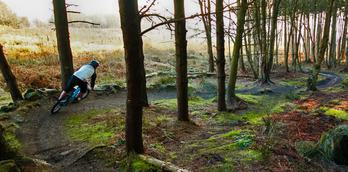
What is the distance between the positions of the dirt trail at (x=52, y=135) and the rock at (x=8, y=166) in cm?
130

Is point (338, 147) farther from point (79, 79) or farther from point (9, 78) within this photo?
point (9, 78)

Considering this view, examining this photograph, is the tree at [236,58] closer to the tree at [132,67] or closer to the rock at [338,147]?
the rock at [338,147]

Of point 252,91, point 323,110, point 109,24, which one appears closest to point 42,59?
point 252,91

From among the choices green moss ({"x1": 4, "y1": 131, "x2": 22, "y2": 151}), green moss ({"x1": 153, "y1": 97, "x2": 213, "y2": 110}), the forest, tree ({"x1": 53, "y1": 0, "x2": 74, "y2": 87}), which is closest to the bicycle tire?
the forest

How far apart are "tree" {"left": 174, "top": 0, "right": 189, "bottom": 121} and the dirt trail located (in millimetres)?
3810

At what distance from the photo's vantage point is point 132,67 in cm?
658

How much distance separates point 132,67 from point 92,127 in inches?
179

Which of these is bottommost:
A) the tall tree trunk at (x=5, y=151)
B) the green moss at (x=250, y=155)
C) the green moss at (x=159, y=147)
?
the green moss at (x=159, y=147)

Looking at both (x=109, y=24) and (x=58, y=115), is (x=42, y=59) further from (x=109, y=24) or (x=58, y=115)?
(x=109, y=24)

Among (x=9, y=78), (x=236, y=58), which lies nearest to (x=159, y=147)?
(x=236, y=58)

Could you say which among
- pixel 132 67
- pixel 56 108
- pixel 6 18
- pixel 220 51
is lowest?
pixel 56 108

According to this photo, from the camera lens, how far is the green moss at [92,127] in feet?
30.6

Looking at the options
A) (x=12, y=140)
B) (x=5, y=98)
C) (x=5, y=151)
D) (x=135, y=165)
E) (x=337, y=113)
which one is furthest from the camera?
(x=5, y=98)

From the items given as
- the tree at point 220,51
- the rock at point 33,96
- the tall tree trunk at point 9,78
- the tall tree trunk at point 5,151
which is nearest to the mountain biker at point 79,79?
the rock at point 33,96
